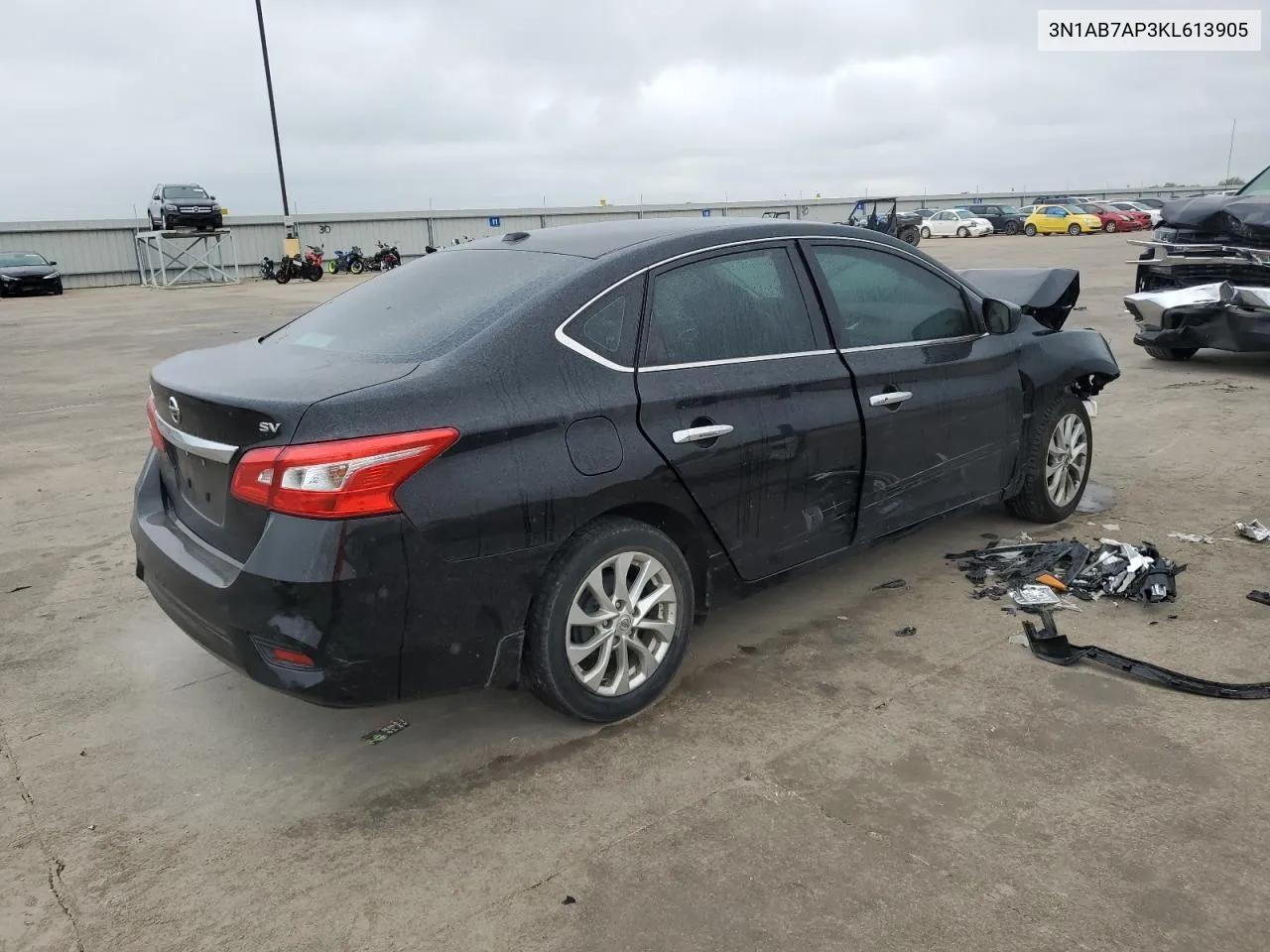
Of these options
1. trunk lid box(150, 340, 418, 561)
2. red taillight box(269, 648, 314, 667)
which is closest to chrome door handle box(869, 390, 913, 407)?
trunk lid box(150, 340, 418, 561)

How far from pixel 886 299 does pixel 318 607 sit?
8.84ft

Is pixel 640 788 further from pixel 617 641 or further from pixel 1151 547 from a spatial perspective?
pixel 1151 547

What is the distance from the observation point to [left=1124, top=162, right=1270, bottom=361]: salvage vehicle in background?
8727 millimetres

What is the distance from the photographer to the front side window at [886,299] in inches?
157

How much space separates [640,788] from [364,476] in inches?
49.3

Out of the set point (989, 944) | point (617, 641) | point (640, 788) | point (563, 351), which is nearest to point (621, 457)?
point (563, 351)

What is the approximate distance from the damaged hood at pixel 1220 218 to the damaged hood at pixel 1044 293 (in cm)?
441

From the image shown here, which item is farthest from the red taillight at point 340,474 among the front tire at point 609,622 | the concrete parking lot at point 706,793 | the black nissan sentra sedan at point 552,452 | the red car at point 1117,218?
the red car at point 1117,218

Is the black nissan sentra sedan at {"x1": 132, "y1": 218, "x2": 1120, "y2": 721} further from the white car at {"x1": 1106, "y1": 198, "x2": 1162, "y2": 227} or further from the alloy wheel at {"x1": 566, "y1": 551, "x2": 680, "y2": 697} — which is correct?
the white car at {"x1": 1106, "y1": 198, "x2": 1162, "y2": 227}

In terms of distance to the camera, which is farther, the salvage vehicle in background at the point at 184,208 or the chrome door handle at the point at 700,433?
the salvage vehicle in background at the point at 184,208

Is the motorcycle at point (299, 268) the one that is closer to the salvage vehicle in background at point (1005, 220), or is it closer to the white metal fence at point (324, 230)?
the white metal fence at point (324, 230)

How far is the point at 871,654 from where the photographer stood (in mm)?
3861

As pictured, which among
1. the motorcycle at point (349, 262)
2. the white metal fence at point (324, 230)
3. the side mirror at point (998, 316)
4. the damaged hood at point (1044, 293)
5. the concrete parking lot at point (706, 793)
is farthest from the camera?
the motorcycle at point (349, 262)

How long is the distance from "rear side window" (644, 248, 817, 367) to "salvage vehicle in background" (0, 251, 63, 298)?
103ft
